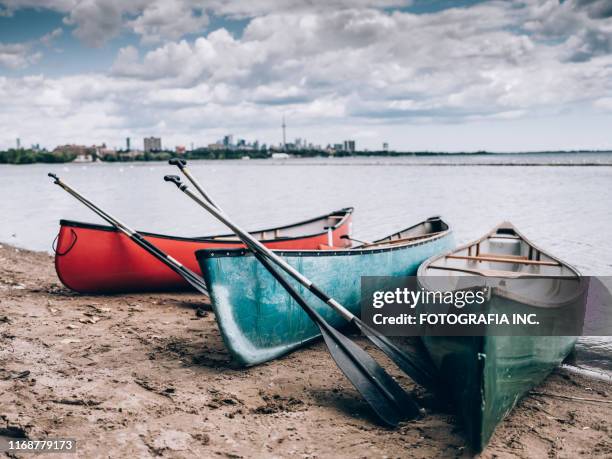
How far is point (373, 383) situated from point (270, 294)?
4.87 ft

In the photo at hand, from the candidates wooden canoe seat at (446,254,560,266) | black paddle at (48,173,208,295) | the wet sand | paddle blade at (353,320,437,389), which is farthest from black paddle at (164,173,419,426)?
wooden canoe seat at (446,254,560,266)

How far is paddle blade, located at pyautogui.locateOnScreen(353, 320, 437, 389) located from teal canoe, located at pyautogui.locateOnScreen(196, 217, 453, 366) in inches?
38.3

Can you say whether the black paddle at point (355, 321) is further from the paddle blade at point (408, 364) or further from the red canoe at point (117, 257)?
the red canoe at point (117, 257)

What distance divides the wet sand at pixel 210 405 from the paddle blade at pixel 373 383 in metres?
0.13

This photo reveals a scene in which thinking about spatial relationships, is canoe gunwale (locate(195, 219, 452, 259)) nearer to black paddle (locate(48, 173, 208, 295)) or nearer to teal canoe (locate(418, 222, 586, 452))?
teal canoe (locate(418, 222, 586, 452))

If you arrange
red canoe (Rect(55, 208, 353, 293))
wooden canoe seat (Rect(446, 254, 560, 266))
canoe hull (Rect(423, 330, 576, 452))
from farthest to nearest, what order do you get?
1. red canoe (Rect(55, 208, 353, 293))
2. wooden canoe seat (Rect(446, 254, 560, 266))
3. canoe hull (Rect(423, 330, 576, 452))

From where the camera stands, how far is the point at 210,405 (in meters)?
4.70

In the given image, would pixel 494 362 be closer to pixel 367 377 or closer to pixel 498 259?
pixel 367 377

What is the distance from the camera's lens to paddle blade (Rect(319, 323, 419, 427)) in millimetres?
4570

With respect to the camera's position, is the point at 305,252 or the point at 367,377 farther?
the point at 305,252

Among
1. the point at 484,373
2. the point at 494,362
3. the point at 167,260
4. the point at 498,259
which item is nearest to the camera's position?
the point at 484,373

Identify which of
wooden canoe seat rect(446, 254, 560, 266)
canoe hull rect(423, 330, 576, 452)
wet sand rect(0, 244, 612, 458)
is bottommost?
wet sand rect(0, 244, 612, 458)

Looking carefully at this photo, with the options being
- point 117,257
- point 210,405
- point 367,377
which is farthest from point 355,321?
point 117,257

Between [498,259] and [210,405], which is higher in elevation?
[498,259]
